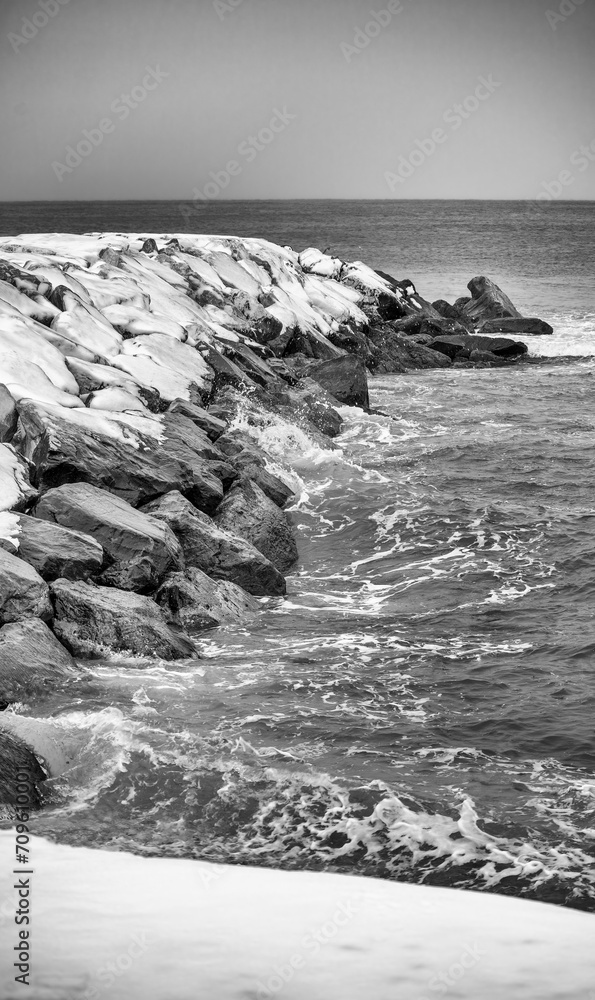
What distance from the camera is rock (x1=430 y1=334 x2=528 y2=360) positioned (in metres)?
31.4

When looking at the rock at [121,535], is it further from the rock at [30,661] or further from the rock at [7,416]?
the rock at [7,416]

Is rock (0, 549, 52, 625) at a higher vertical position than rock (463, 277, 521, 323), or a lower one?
lower

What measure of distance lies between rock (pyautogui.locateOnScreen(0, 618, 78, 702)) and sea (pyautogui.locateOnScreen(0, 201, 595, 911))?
0.66 ft

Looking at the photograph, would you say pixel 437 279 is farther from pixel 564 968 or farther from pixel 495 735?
pixel 564 968

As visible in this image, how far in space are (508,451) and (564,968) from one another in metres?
15.6

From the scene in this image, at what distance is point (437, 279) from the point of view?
180 feet

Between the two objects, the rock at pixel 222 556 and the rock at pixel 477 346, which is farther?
the rock at pixel 477 346

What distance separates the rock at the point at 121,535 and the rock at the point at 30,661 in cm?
164

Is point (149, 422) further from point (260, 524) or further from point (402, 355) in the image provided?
point (402, 355)

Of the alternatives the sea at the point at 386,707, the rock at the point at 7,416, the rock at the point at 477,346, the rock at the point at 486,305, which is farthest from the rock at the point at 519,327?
the rock at the point at 7,416

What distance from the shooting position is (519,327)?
3619 cm

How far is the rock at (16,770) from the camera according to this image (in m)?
7.10

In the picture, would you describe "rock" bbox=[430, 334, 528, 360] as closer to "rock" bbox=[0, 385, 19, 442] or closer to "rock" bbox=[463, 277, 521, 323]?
"rock" bbox=[463, 277, 521, 323]

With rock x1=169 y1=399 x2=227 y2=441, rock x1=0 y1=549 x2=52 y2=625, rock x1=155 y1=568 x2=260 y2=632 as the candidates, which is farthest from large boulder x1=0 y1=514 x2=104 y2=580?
rock x1=169 y1=399 x2=227 y2=441
